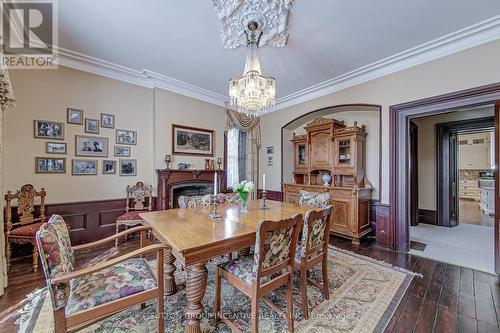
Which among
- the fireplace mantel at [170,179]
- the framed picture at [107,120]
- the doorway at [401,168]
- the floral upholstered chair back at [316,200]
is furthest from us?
the fireplace mantel at [170,179]

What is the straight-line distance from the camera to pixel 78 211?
11.2 feet

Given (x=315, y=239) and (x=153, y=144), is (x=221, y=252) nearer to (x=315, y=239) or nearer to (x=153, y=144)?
(x=315, y=239)

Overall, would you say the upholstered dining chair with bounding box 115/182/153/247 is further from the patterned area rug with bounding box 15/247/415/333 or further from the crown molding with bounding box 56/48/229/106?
the crown molding with bounding box 56/48/229/106

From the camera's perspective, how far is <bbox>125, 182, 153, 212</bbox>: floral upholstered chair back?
12.8ft

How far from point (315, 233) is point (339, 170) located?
2566 mm

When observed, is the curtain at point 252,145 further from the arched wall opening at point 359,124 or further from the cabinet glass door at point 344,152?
the cabinet glass door at point 344,152

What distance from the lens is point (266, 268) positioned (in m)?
1.56

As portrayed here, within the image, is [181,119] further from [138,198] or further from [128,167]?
[138,198]

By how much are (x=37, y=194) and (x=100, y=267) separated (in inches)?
→ 105

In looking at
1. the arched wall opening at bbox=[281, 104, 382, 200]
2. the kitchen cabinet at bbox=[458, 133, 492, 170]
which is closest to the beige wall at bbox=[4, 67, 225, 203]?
the arched wall opening at bbox=[281, 104, 382, 200]

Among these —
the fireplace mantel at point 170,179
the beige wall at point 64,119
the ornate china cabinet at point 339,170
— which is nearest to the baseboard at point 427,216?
the ornate china cabinet at point 339,170

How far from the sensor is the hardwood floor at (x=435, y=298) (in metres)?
1.76

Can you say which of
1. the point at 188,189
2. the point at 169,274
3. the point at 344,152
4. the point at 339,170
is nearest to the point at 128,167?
the point at 188,189

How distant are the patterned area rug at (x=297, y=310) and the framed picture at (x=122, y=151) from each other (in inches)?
89.6
